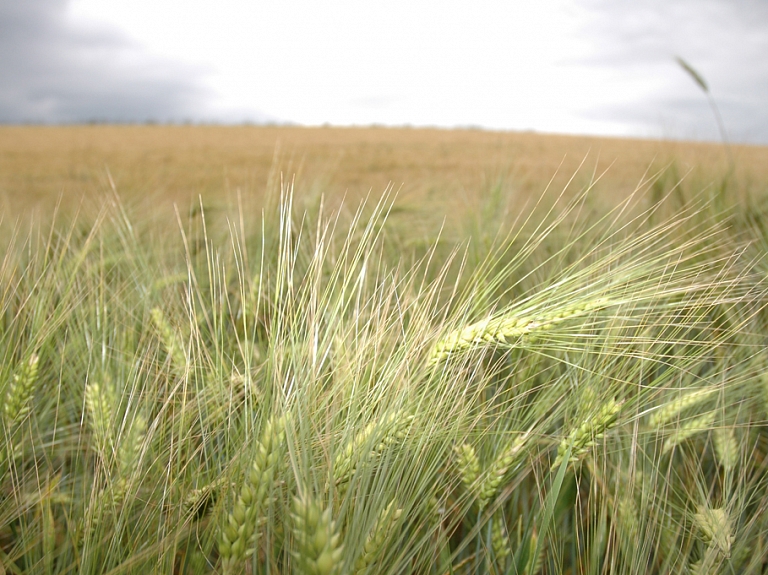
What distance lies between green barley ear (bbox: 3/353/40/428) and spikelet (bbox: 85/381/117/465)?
4.0 inches

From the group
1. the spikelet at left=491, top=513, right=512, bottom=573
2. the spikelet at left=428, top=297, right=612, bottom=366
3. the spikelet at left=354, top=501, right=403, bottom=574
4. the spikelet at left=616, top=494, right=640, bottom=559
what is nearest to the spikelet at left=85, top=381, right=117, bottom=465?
the spikelet at left=354, top=501, right=403, bottom=574

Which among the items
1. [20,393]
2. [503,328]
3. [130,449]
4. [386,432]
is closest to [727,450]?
[503,328]

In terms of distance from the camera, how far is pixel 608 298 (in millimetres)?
840

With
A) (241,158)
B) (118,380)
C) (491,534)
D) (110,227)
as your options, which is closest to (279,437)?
(491,534)

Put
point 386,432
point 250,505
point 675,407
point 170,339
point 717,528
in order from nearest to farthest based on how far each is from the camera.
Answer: point 250,505
point 386,432
point 717,528
point 675,407
point 170,339

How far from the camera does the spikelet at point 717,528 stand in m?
0.88

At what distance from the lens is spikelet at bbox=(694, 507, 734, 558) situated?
878 mm

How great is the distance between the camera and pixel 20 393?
3.19 ft

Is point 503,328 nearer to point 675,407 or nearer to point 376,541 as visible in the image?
point 376,541

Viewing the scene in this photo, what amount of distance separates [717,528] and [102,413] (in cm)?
114

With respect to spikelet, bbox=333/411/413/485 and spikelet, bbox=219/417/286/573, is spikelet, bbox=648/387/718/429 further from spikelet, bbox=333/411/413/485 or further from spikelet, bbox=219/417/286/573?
spikelet, bbox=219/417/286/573

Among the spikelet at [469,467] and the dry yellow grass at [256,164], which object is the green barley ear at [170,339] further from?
the dry yellow grass at [256,164]

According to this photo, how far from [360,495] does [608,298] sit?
50 cm

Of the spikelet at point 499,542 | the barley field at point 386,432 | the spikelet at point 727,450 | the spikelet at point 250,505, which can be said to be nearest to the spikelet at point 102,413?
the barley field at point 386,432
